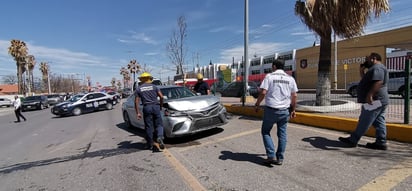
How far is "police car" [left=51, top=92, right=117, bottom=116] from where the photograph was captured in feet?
56.6

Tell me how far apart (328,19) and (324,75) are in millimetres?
1745

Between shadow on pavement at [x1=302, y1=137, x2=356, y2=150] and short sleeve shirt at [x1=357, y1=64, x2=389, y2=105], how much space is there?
3.22 ft

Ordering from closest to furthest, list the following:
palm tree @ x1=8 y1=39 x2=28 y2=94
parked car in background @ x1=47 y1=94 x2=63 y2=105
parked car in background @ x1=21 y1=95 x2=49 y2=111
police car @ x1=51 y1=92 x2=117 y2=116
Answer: police car @ x1=51 y1=92 x2=117 y2=116, parked car in background @ x1=21 y1=95 x2=49 y2=111, parked car in background @ x1=47 y1=94 x2=63 y2=105, palm tree @ x1=8 y1=39 x2=28 y2=94

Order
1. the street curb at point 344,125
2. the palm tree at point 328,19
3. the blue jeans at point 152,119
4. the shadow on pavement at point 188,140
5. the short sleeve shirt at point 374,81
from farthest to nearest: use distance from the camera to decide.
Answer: the palm tree at point 328,19
the shadow on pavement at point 188,140
the blue jeans at point 152,119
the street curb at point 344,125
the short sleeve shirt at point 374,81

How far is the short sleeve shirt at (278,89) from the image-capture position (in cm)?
416

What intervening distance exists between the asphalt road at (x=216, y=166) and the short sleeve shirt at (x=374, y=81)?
0.95 meters

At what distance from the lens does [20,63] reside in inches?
1866

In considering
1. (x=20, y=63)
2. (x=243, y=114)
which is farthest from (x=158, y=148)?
(x=20, y=63)


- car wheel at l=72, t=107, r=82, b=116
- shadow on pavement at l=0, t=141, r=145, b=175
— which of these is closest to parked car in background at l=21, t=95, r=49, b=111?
car wheel at l=72, t=107, r=82, b=116

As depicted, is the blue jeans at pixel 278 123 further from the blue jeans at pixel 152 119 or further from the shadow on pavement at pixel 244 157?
the blue jeans at pixel 152 119

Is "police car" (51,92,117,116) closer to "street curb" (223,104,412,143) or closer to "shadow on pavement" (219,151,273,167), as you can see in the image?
"street curb" (223,104,412,143)

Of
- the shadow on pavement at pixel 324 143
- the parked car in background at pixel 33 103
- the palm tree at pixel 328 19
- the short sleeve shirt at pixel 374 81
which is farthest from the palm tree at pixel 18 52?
the short sleeve shirt at pixel 374 81

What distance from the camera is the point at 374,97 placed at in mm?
4699

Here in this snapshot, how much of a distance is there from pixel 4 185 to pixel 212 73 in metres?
89.6
